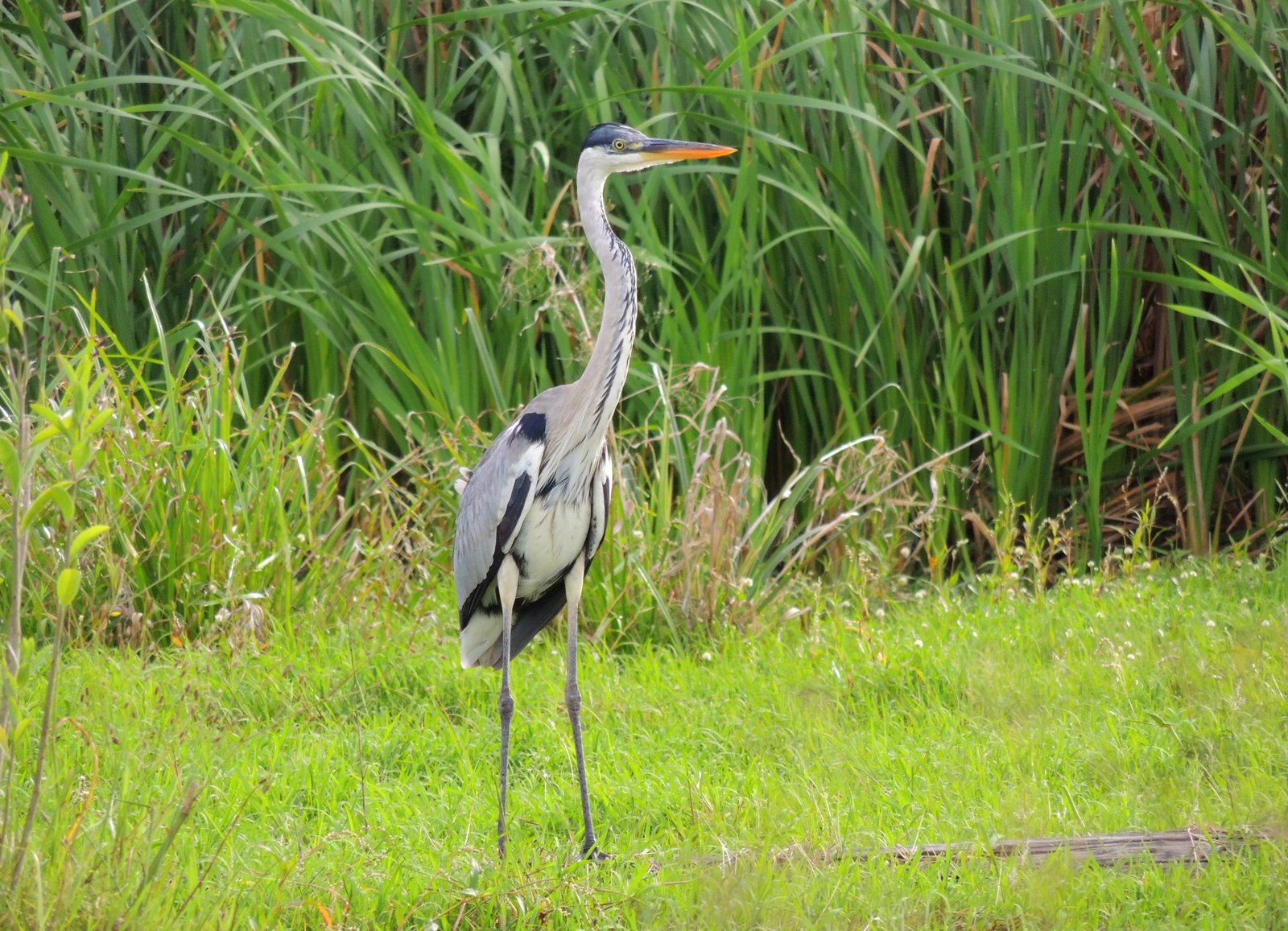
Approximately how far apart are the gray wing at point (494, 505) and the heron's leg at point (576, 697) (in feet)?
0.71

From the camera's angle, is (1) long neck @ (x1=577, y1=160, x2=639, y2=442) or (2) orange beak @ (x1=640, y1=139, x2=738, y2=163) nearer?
(1) long neck @ (x1=577, y1=160, x2=639, y2=442)

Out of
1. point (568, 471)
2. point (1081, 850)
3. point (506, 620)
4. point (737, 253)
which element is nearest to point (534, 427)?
point (568, 471)

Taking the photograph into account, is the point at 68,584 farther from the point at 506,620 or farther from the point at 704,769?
the point at 704,769

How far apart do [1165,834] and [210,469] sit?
10.4 ft

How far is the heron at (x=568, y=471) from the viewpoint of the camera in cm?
360

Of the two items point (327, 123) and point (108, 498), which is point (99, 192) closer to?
point (327, 123)

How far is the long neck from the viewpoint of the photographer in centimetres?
358

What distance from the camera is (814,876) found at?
293cm

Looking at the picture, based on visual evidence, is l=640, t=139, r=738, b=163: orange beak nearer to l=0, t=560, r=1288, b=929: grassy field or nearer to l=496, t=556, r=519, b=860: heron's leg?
l=496, t=556, r=519, b=860: heron's leg

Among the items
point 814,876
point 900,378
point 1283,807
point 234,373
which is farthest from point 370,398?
point 1283,807

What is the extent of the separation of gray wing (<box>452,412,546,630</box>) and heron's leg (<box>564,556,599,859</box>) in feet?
0.71

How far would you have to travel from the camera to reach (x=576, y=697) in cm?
377

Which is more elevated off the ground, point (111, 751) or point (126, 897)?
point (126, 897)

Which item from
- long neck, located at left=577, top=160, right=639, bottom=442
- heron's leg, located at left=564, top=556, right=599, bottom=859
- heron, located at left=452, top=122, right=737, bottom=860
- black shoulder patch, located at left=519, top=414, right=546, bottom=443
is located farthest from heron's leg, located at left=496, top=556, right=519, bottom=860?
long neck, located at left=577, top=160, right=639, bottom=442
